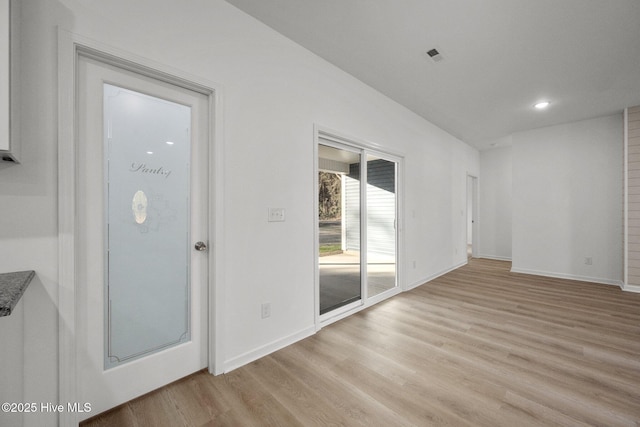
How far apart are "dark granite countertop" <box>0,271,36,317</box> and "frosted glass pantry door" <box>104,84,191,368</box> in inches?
15.6

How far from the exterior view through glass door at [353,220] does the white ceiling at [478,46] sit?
3.24ft

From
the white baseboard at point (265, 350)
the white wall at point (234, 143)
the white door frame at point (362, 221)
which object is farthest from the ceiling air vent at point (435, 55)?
the white baseboard at point (265, 350)

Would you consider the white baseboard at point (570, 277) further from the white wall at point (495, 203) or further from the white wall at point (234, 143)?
the white wall at point (234, 143)

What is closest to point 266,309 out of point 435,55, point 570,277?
point 435,55

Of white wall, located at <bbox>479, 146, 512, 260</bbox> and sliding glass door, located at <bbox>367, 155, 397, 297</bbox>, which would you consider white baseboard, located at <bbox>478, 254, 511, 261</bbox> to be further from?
sliding glass door, located at <bbox>367, 155, 397, 297</bbox>

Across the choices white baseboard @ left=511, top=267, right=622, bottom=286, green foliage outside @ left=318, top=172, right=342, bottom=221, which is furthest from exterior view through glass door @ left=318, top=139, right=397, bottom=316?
white baseboard @ left=511, top=267, right=622, bottom=286

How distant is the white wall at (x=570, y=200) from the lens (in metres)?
4.48

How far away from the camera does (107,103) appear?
1615 mm

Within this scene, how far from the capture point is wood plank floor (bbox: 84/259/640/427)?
1.57 metres

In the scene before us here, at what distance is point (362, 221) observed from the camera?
3.33m

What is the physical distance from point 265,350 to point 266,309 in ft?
1.14

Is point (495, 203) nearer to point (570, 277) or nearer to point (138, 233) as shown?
point (570, 277)

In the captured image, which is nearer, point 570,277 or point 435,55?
point 435,55

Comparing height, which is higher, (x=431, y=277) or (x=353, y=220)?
(x=353, y=220)
